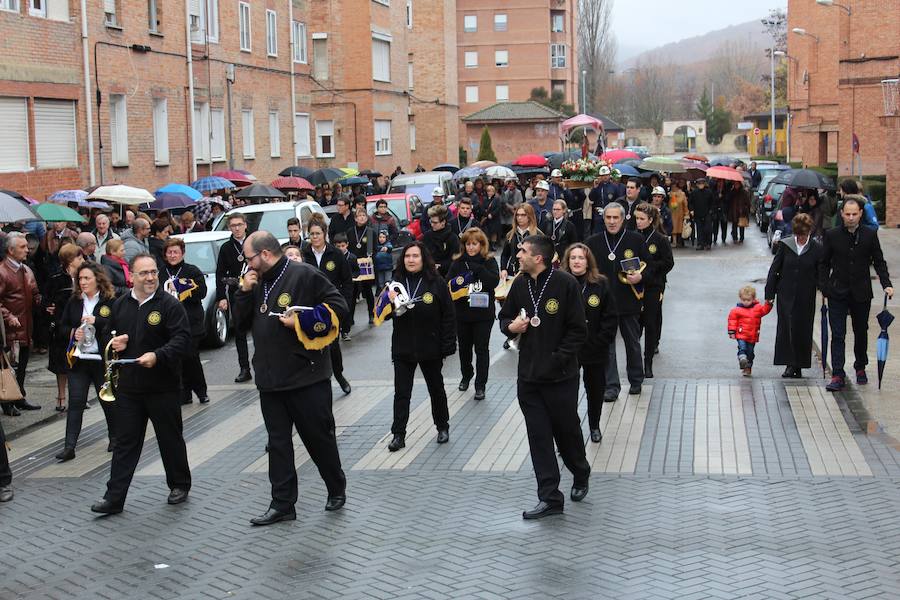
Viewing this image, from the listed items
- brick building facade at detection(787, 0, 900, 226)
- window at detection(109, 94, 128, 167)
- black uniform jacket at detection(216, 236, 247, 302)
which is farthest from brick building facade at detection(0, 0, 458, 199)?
brick building facade at detection(787, 0, 900, 226)

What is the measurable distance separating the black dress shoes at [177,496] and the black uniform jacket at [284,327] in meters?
1.30

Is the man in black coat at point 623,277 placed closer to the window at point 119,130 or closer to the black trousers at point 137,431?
the black trousers at point 137,431

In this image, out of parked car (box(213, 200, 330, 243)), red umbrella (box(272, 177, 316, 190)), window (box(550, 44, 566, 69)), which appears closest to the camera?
parked car (box(213, 200, 330, 243))

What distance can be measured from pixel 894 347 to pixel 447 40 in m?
49.0

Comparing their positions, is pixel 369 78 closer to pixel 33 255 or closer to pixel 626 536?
pixel 33 255

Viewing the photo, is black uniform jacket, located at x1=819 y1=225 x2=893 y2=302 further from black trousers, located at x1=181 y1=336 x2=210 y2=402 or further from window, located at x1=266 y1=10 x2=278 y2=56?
window, located at x1=266 y1=10 x2=278 y2=56

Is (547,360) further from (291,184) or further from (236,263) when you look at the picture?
(291,184)

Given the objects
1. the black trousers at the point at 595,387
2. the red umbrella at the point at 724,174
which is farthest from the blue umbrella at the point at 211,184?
the black trousers at the point at 595,387

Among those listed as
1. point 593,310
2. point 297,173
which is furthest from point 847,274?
point 297,173

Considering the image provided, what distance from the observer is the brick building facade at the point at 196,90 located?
2447 cm

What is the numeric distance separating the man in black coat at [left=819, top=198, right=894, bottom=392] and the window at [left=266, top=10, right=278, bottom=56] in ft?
91.0

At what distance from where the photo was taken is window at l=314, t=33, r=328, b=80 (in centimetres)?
4594

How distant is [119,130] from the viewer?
2827cm

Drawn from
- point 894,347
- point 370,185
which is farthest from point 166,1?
point 894,347
